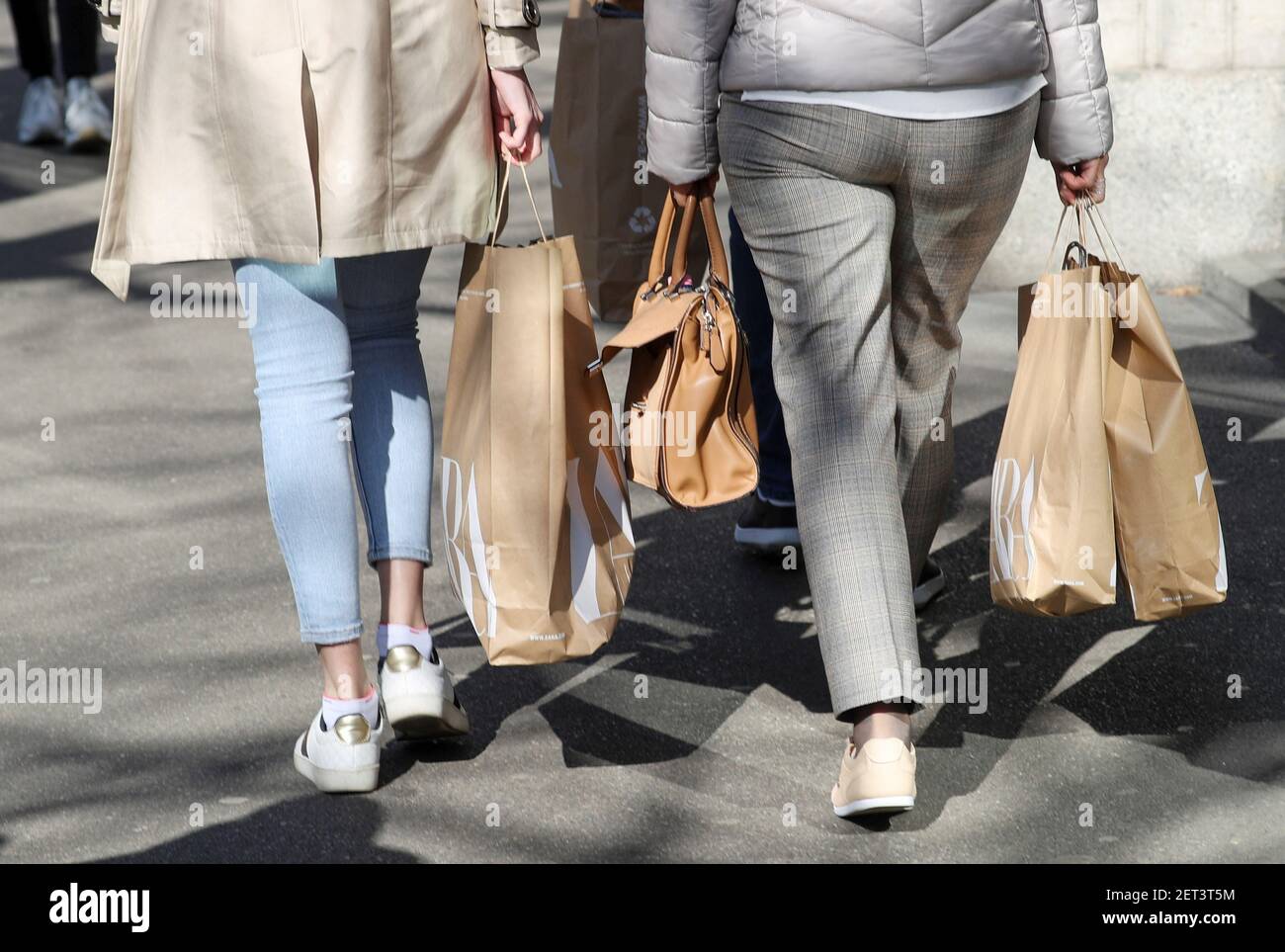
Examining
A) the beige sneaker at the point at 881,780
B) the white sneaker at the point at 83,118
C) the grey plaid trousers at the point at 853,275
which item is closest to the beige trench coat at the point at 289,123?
the grey plaid trousers at the point at 853,275

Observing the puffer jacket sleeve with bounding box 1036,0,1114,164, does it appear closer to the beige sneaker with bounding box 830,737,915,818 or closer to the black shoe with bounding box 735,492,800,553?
the beige sneaker with bounding box 830,737,915,818

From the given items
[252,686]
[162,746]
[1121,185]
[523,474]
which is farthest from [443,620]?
[1121,185]

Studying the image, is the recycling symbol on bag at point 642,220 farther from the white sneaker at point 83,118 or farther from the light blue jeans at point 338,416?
the white sneaker at point 83,118

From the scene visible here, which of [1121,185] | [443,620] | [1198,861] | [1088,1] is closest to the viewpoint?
[1198,861]

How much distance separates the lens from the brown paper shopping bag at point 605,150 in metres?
3.86

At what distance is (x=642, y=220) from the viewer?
3924 mm

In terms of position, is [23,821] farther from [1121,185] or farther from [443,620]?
[1121,185]

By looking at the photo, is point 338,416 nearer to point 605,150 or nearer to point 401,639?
point 401,639

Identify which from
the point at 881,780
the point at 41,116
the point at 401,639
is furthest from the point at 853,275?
the point at 41,116

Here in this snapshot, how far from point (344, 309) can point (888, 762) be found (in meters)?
1.29

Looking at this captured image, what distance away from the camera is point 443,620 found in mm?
4125

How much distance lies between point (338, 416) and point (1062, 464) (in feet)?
4.30

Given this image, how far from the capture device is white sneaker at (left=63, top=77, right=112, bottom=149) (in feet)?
28.3

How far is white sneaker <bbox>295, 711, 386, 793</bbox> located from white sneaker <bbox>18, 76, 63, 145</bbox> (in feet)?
20.8
